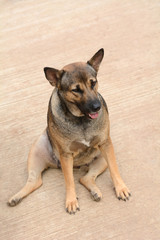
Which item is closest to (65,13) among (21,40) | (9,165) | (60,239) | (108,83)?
(21,40)

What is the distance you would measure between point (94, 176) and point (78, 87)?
3.85 ft

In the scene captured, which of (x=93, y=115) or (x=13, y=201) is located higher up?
(x=93, y=115)

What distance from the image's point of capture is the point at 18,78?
5.57 m

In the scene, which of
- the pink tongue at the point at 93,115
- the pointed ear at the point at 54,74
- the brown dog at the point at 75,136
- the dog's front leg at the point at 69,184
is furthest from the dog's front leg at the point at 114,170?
the pointed ear at the point at 54,74

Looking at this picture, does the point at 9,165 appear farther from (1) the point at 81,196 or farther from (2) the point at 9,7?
(2) the point at 9,7

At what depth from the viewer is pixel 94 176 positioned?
3.90 m

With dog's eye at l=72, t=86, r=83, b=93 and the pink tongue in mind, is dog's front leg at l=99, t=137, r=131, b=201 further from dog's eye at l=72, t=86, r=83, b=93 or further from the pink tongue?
dog's eye at l=72, t=86, r=83, b=93

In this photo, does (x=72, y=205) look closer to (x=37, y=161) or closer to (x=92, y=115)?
(x=37, y=161)

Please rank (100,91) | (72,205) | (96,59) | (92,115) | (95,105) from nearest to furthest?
(95,105), (92,115), (96,59), (72,205), (100,91)

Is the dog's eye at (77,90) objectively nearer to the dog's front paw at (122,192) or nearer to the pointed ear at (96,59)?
the pointed ear at (96,59)

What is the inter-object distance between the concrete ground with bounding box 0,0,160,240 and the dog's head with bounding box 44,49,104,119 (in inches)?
42.8

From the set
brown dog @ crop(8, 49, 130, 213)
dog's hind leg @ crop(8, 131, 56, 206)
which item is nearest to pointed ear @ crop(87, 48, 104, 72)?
brown dog @ crop(8, 49, 130, 213)

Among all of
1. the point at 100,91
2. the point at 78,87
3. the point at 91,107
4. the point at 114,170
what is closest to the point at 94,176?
the point at 114,170

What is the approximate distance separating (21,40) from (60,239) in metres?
3.97
